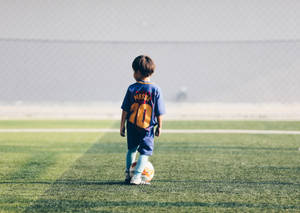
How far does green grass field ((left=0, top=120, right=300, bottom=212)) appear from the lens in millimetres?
2895

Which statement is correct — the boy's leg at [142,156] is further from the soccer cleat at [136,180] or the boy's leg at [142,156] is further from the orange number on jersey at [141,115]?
the orange number on jersey at [141,115]

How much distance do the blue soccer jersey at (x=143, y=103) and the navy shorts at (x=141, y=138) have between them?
0.16 feet

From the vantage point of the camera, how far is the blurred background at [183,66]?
9812 millimetres

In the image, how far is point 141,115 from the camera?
3.48 meters

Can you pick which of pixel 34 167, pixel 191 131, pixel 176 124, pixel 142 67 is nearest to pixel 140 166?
pixel 142 67

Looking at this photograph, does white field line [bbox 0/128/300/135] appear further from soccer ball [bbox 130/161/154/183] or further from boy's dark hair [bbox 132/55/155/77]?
boy's dark hair [bbox 132/55/155/77]

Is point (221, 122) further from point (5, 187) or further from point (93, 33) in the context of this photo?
point (5, 187)

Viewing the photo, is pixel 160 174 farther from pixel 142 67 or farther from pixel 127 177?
pixel 142 67

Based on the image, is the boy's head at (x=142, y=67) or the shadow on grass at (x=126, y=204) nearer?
the shadow on grass at (x=126, y=204)

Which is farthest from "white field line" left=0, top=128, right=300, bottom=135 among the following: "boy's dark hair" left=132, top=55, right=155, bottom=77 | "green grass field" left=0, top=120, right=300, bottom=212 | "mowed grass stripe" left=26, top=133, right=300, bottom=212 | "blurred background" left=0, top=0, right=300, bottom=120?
"boy's dark hair" left=132, top=55, right=155, bottom=77

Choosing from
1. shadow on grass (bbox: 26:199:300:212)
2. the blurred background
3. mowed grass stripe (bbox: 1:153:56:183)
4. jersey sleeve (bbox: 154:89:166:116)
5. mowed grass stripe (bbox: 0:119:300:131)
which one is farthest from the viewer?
the blurred background

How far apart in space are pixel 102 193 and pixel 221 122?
19.2ft

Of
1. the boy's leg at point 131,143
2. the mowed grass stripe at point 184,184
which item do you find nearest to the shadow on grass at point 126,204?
the mowed grass stripe at point 184,184

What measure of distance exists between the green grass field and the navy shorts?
1.07ft
